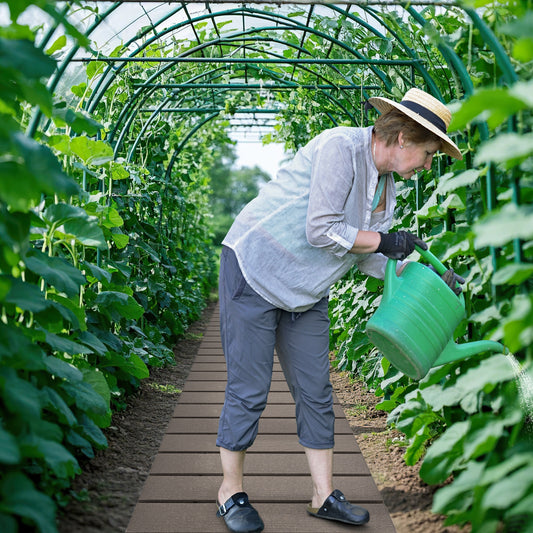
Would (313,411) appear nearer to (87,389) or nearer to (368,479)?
(368,479)

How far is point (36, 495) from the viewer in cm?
175

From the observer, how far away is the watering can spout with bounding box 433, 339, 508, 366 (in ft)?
7.45

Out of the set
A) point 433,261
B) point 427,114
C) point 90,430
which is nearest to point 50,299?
point 90,430

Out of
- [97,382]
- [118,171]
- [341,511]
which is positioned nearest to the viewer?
[341,511]

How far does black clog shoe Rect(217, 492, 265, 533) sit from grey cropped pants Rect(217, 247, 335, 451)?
0.20 metres

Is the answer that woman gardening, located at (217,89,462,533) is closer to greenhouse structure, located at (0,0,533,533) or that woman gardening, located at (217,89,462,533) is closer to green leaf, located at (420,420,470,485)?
greenhouse structure, located at (0,0,533,533)

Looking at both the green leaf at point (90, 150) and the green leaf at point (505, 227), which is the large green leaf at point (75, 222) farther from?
the green leaf at point (505, 227)

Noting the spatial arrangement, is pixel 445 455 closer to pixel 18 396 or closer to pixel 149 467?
pixel 18 396

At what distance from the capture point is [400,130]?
2475 mm

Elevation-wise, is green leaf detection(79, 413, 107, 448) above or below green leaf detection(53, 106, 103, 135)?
below

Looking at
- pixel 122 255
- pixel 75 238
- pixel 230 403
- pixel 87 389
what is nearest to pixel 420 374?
pixel 230 403

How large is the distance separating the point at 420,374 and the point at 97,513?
4.31 feet

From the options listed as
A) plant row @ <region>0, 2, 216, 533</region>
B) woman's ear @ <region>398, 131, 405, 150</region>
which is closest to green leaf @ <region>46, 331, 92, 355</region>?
plant row @ <region>0, 2, 216, 533</region>

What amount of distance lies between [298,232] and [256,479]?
1203 millimetres
